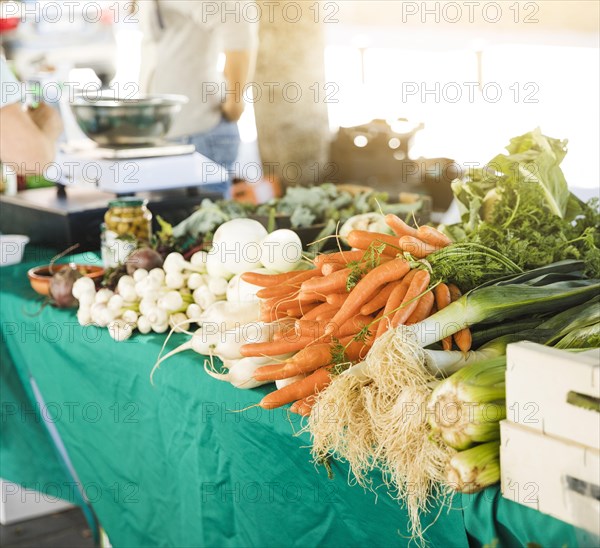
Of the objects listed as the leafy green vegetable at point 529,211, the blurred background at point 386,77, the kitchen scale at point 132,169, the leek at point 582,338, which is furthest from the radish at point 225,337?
the blurred background at point 386,77

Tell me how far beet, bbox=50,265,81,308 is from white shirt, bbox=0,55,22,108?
658 mm

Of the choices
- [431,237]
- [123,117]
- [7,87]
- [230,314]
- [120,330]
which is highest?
[7,87]

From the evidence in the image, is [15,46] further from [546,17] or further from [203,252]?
[203,252]

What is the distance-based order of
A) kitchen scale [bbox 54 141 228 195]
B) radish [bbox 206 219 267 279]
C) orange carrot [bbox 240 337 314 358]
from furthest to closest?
kitchen scale [bbox 54 141 228 195] → radish [bbox 206 219 267 279] → orange carrot [bbox 240 337 314 358]

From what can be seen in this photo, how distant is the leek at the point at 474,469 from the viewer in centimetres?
138

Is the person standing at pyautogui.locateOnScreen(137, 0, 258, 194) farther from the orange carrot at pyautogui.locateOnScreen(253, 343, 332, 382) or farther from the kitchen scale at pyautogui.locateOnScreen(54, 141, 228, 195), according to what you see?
the orange carrot at pyautogui.locateOnScreen(253, 343, 332, 382)

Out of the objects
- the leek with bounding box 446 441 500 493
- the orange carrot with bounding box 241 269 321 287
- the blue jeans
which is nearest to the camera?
the leek with bounding box 446 441 500 493

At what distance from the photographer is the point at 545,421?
1.31 meters

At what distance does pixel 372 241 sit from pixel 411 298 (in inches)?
10.4

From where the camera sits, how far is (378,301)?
1.79 m

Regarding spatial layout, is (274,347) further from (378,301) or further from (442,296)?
(442,296)

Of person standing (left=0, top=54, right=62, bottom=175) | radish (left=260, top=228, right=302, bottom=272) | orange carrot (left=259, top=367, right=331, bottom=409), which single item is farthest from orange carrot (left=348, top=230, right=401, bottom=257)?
person standing (left=0, top=54, right=62, bottom=175)

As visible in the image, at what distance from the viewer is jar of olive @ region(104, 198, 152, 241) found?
283 cm

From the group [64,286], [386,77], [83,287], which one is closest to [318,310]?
[83,287]
